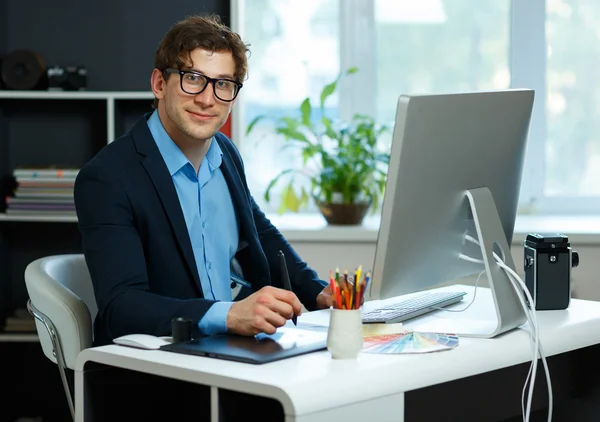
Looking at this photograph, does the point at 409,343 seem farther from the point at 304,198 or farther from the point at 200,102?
the point at 304,198

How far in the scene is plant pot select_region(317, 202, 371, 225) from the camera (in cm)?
371

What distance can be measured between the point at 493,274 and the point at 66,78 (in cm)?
232

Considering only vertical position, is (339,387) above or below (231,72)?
below

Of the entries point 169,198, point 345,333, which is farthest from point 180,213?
point 345,333

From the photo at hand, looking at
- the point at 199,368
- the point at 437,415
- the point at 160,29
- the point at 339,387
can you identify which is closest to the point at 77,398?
the point at 199,368

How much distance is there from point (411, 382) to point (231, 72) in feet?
3.13

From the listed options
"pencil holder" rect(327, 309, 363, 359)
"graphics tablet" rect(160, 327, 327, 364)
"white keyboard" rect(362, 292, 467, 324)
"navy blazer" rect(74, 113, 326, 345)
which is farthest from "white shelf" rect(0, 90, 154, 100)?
"pencil holder" rect(327, 309, 363, 359)

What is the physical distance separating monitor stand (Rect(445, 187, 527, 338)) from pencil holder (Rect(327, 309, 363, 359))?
0.35m

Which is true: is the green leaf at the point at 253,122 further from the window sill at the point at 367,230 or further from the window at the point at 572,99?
the window at the point at 572,99

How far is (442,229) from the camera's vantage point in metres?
1.90

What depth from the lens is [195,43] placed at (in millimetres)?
2174

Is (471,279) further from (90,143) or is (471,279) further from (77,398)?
(77,398)

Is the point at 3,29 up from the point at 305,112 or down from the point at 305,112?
up

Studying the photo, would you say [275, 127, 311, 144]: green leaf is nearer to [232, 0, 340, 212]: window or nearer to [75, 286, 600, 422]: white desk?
[232, 0, 340, 212]: window
